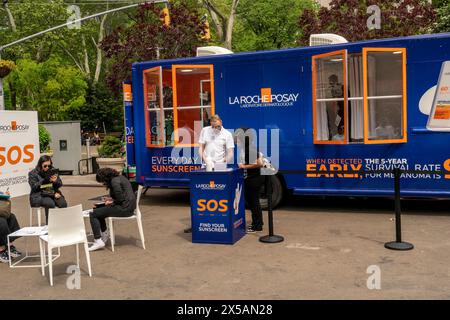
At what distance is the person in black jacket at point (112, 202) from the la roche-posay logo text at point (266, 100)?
133 inches

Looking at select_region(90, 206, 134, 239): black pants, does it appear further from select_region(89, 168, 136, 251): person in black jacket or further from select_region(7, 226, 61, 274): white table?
select_region(7, 226, 61, 274): white table

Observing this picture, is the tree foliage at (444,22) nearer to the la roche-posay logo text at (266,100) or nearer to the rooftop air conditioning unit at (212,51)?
the rooftop air conditioning unit at (212,51)

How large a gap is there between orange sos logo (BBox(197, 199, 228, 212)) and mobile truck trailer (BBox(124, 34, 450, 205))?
1.52 m

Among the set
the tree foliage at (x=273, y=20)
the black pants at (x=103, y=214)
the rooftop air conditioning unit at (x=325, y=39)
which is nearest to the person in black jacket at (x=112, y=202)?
the black pants at (x=103, y=214)

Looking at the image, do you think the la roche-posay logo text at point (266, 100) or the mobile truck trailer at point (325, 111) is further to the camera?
the la roche-posay logo text at point (266, 100)

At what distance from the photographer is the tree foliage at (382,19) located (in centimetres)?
2030

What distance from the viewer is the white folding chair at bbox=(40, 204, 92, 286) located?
567 centimetres

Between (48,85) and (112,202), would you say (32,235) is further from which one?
(48,85)

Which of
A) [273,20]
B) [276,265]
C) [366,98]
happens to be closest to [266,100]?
[366,98]

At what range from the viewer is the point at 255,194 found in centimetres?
768

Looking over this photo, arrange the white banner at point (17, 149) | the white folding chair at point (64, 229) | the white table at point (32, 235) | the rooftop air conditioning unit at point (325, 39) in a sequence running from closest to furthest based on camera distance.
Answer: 1. the white folding chair at point (64, 229)
2. the white table at point (32, 235)
3. the white banner at point (17, 149)
4. the rooftop air conditioning unit at point (325, 39)

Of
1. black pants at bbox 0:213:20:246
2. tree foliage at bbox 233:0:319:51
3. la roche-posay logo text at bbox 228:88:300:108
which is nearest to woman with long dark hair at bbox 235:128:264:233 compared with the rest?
la roche-posay logo text at bbox 228:88:300:108
